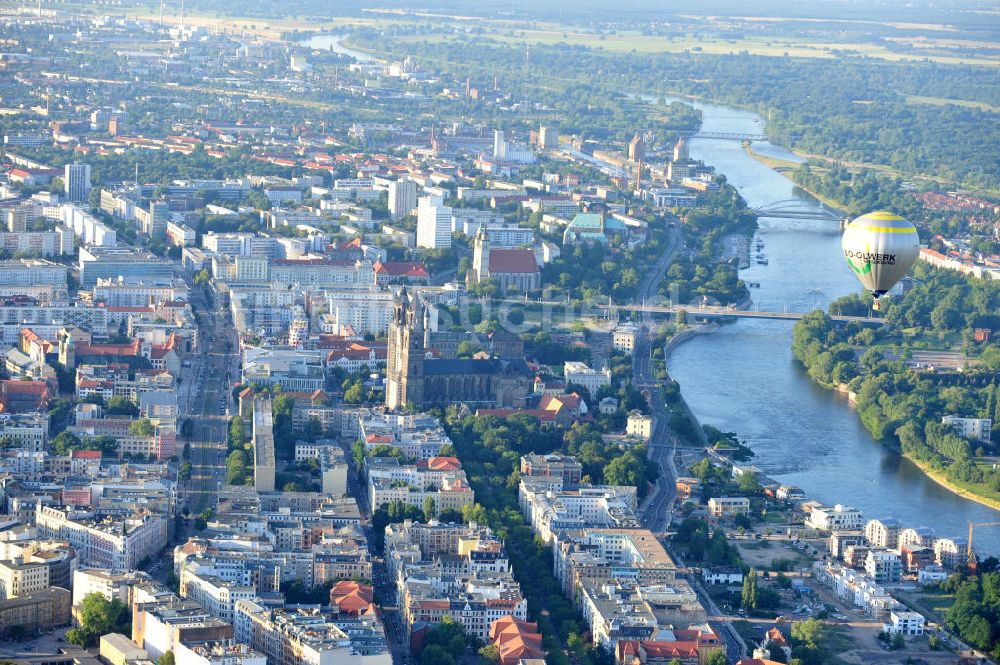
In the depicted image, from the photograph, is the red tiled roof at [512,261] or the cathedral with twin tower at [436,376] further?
the red tiled roof at [512,261]

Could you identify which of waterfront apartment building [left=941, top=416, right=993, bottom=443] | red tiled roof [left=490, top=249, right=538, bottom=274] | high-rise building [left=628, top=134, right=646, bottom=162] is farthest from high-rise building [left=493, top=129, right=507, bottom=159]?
waterfront apartment building [left=941, top=416, right=993, bottom=443]

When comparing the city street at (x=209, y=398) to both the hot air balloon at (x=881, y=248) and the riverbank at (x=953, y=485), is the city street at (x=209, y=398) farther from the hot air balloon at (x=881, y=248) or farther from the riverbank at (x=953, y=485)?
the riverbank at (x=953, y=485)

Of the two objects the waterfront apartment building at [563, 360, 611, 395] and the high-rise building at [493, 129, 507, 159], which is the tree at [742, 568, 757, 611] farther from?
the high-rise building at [493, 129, 507, 159]

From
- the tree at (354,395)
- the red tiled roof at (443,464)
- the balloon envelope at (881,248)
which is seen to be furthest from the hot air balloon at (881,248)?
the tree at (354,395)

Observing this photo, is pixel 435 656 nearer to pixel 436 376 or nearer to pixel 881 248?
pixel 881 248

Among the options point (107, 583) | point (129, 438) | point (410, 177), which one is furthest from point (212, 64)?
point (107, 583)

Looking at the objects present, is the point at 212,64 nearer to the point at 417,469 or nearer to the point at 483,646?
the point at 417,469
